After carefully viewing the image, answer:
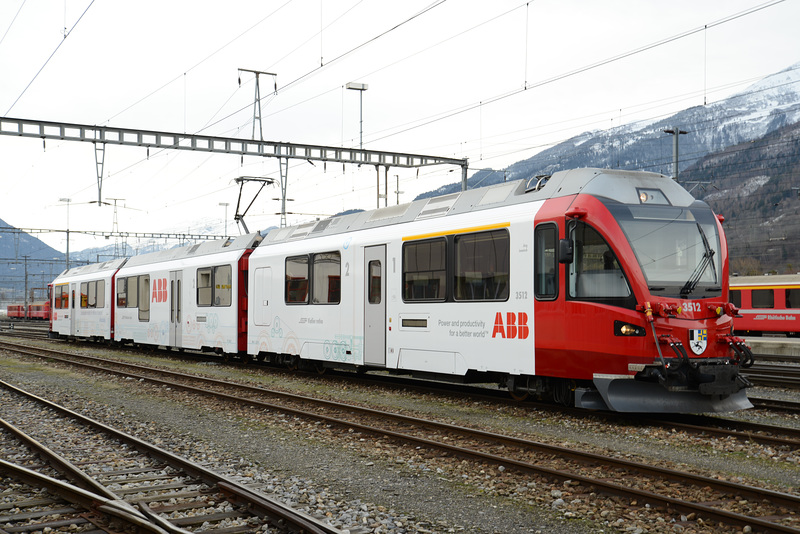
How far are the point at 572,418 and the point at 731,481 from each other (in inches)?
151

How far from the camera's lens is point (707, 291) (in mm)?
10492

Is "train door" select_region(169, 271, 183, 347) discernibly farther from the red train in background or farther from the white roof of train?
the red train in background

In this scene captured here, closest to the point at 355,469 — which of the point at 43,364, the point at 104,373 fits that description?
the point at 104,373

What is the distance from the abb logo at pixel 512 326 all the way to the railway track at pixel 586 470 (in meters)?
2.14

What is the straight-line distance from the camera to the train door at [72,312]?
3356 centimetres

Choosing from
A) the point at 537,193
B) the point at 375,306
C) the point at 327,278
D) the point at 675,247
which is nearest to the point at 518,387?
the point at 537,193

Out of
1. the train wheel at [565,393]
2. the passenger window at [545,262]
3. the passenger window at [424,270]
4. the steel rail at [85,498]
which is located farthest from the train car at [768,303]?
the steel rail at [85,498]

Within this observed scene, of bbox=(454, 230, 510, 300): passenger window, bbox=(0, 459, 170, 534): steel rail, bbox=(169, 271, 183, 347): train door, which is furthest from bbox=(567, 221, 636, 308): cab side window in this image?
bbox=(169, 271, 183, 347): train door

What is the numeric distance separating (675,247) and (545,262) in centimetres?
176

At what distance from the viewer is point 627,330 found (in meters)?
9.98

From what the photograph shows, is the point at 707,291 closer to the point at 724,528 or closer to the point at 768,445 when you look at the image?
the point at 768,445

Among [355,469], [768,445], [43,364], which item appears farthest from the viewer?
[43,364]

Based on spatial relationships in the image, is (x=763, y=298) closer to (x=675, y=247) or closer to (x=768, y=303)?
(x=768, y=303)

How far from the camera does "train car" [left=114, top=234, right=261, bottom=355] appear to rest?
802 inches
